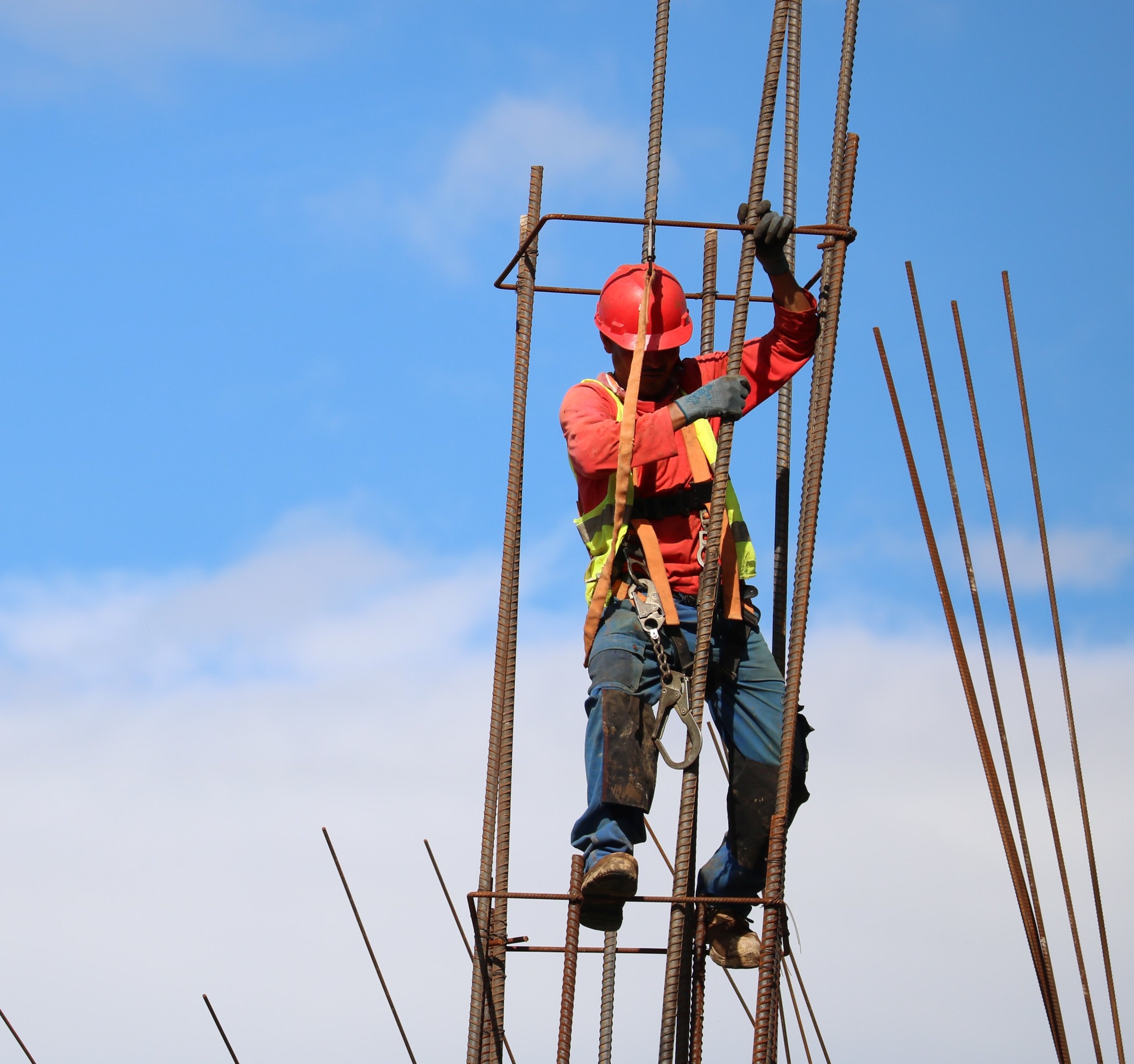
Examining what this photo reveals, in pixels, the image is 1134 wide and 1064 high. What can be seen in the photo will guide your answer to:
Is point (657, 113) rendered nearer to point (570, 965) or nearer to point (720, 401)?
point (720, 401)

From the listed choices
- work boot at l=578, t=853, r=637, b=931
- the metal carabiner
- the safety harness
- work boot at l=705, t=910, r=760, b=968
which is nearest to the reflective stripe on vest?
the safety harness

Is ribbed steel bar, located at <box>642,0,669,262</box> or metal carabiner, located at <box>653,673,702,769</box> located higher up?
ribbed steel bar, located at <box>642,0,669,262</box>

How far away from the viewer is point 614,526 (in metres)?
8.09

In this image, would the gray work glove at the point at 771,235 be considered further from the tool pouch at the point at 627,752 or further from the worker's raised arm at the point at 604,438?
the tool pouch at the point at 627,752

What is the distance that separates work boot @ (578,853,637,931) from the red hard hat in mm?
2469

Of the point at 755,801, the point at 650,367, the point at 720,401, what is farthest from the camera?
the point at 650,367

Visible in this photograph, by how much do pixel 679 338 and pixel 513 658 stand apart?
1776 millimetres

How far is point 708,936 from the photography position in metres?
8.37

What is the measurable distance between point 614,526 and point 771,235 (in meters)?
1.52

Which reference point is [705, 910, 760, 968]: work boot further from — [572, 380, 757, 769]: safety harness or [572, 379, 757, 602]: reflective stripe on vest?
[572, 379, 757, 602]: reflective stripe on vest

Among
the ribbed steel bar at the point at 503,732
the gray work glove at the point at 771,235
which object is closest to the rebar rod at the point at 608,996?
the ribbed steel bar at the point at 503,732

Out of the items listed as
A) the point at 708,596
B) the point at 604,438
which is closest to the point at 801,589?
the point at 708,596

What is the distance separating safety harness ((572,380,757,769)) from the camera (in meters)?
8.07

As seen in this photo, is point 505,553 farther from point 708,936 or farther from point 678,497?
point 708,936
